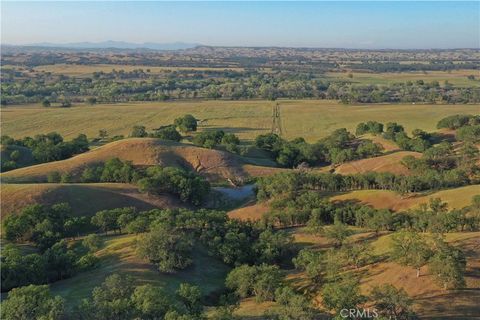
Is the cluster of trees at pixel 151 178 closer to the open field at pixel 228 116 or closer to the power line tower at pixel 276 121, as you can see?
the open field at pixel 228 116

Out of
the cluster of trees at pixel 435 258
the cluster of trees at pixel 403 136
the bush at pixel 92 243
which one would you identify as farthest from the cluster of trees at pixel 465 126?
the bush at pixel 92 243

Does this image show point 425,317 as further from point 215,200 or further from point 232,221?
point 215,200

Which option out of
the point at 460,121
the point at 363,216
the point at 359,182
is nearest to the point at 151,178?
the point at 359,182

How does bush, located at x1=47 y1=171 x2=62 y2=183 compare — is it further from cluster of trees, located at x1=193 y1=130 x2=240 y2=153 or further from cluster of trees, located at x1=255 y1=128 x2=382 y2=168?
cluster of trees, located at x1=255 y1=128 x2=382 y2=168

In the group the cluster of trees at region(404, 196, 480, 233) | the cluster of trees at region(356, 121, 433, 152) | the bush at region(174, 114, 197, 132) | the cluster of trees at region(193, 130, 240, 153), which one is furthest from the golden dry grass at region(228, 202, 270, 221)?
the bush at region(174, 114, 197, 132)

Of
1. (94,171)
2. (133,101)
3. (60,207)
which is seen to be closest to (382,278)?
(60,207)
